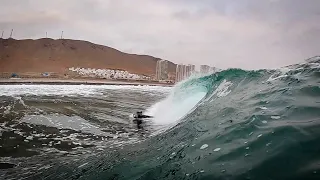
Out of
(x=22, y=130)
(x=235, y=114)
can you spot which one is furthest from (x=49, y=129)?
(x=235, y=114)

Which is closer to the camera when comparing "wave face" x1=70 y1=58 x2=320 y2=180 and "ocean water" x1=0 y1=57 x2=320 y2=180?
"wave face" x1=70 y1=58 x2=320 y2=180

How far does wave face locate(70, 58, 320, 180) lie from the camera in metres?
3.14

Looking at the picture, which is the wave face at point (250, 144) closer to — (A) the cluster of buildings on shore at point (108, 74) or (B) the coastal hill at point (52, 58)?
(A) the cluster of buildings on shore at point (108, 74)

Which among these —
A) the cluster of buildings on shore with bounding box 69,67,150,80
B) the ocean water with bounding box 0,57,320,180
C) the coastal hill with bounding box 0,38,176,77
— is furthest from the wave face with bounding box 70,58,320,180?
the coastal hill with bounding box 0,38,176,77

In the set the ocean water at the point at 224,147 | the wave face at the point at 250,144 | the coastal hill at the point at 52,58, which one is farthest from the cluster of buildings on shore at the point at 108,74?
the wave face at the point at 250,144

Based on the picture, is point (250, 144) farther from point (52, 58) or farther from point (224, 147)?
point (52, 58)

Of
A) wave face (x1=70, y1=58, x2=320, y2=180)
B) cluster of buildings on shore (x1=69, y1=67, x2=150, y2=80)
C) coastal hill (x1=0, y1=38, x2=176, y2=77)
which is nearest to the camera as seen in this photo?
wave face (x1=70, y1=58, x2=320, y2=180)

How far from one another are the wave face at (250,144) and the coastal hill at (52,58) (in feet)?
411

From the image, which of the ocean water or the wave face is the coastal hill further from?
the wave face

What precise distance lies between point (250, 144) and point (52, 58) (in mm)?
171174

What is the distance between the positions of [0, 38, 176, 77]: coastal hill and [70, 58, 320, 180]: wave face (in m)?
125

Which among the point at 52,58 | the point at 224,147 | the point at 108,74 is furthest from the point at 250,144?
the point at 52,58

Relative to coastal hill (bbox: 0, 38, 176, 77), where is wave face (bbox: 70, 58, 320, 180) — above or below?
below

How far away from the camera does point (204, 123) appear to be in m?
5.96
